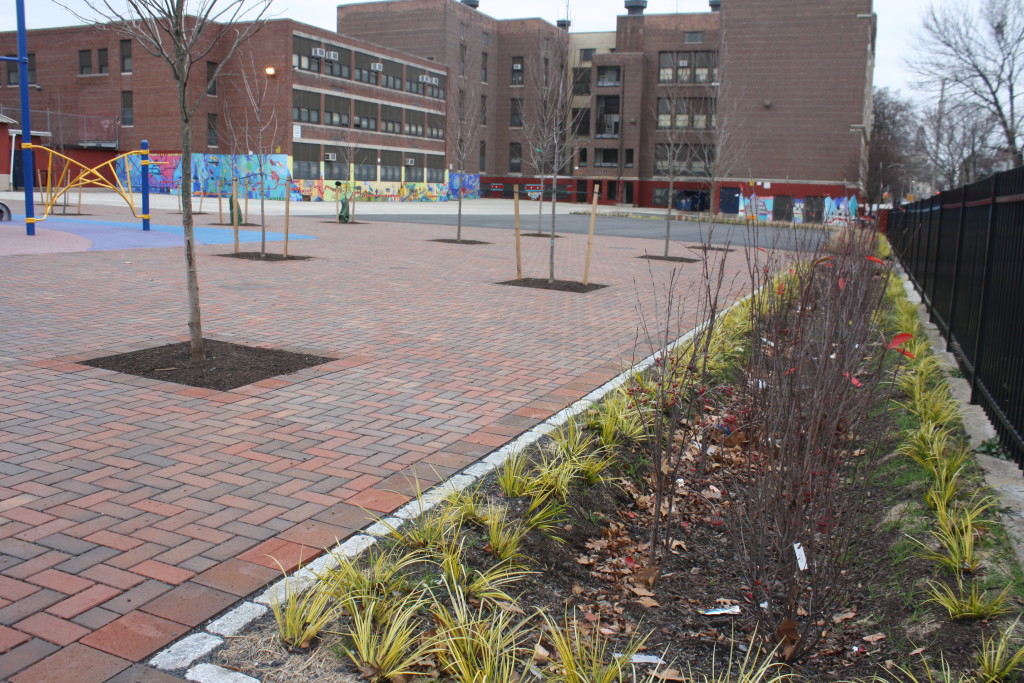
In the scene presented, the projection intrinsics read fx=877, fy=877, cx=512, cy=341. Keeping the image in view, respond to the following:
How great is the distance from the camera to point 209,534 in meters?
3.99

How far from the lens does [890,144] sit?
69750 millimetres

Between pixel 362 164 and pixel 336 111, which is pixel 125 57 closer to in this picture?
pixel 336 111

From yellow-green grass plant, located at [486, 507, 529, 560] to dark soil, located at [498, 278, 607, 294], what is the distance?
9121 mm

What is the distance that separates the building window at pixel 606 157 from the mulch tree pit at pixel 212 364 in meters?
74.2

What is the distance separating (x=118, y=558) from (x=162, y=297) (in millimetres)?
7871

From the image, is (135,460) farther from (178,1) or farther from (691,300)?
(691,300)

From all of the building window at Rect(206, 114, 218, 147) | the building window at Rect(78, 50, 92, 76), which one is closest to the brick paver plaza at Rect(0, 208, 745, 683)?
the building window at Rect(206, 114, 218, 147)

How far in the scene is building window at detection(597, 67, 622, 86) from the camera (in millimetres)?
78812

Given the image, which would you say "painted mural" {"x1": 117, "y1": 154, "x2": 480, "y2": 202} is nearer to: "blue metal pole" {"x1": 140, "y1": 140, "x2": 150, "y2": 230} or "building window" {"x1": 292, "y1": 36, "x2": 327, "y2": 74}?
"building window" {"x1": 292, "y1": 36, "x2": 327, "y2": 74}

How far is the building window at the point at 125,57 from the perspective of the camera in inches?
2297

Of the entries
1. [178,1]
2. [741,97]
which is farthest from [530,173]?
[178,1]

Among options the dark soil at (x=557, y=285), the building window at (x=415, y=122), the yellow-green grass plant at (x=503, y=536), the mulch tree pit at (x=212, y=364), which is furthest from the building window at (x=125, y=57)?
the yellow-green grass plant at (x=503, y=536)

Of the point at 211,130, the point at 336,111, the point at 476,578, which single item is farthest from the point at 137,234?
the point at 336,111

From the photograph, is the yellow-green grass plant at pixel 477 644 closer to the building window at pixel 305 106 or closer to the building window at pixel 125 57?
the building window at pixel 305 106
